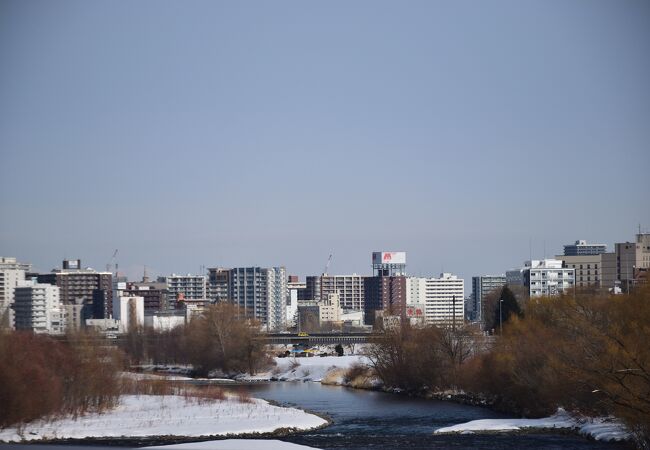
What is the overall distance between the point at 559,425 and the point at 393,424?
7.78 m

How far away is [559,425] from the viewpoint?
151 ft

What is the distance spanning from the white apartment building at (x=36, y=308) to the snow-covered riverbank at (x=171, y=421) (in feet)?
457

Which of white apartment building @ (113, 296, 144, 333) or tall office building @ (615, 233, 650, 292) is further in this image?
white apartment building @ (113, 296, 144, 333)

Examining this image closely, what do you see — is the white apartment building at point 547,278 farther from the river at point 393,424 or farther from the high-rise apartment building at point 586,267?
the river at point 393,424

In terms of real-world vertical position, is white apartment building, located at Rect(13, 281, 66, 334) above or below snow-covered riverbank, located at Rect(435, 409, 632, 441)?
above

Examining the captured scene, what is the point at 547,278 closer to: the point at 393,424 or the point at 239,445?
the point at 393,424

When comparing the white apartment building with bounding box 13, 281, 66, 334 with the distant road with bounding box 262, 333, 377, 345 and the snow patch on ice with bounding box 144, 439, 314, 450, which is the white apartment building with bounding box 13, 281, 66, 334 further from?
the snow patch on ice with bounding box 144, 439, 314, 450

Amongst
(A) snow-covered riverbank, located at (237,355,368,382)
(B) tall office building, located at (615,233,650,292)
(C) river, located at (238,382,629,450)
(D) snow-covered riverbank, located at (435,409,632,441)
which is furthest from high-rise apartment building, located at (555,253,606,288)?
(D) snow-covered riverbank, located at (435,409,632,441)

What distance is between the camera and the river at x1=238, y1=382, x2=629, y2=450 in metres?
41.0

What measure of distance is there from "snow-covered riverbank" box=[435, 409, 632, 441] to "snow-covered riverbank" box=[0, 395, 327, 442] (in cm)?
736

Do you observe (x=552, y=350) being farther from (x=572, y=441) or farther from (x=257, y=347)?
(x=257, y=347)

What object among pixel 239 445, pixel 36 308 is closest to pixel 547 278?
pixel 36 308

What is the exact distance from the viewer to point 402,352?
71.6m

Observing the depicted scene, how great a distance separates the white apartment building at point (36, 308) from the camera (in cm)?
19038
